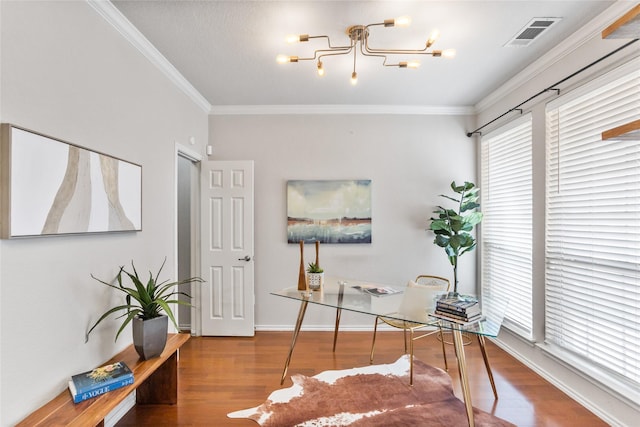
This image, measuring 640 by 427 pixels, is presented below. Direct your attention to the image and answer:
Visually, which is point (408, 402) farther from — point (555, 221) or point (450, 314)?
point (555, 221)

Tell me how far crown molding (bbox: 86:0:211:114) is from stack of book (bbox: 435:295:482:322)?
9.47 feet

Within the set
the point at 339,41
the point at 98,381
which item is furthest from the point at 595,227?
the point at 98,381

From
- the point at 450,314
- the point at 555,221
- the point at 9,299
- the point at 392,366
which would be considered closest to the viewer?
the point at 9,299

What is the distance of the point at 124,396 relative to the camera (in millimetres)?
1606

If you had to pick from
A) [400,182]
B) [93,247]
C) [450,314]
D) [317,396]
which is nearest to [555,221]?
[450,314]

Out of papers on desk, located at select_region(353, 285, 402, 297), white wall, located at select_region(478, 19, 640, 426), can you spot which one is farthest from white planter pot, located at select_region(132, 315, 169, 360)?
white wall, located at select_region(478, 19, 640, 426)

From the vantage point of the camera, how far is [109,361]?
1975 mm

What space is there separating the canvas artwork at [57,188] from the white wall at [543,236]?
3.36 meters

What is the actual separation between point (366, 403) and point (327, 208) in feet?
7.16

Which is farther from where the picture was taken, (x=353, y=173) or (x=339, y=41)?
(x=353, y=173)

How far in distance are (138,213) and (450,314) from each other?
231cm

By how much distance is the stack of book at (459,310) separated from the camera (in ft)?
6.37

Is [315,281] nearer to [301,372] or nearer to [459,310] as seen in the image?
[301,372]

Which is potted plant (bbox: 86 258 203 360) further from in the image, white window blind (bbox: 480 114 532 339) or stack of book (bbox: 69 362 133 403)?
white window blind (bbox: 480 114 532 339)
